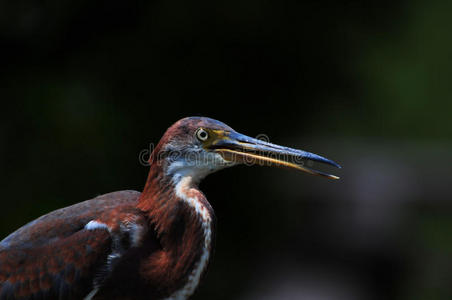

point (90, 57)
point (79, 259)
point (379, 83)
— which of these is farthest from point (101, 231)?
point (379, 83)

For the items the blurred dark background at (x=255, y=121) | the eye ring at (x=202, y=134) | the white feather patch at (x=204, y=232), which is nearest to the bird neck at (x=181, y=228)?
the white feather patch at (x=204, y=232)

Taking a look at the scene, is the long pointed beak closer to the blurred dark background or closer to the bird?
the bird

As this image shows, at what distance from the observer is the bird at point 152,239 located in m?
2.64

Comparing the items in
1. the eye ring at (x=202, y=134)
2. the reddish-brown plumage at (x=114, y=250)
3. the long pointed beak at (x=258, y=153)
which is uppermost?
the eye ring at (x=202, y=134)

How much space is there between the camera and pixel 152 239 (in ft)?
9.00

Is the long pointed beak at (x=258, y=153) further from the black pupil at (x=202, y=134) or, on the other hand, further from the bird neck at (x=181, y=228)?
the bird neck at (x=181, y=228)

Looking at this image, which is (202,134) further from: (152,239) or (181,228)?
(152,239)

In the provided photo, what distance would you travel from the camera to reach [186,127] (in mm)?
2732


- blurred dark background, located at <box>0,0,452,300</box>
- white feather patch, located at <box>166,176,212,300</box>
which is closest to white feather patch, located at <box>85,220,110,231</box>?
white feather patch, located at <box>166,176,212,300</box>

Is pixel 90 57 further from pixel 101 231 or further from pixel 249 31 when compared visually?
pixel 101 231

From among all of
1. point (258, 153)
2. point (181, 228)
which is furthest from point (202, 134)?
point (181, 228)

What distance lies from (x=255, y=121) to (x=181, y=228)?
332 cm

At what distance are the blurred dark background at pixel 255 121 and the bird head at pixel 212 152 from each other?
8.99ft

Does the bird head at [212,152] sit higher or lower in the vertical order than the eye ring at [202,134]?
lower
